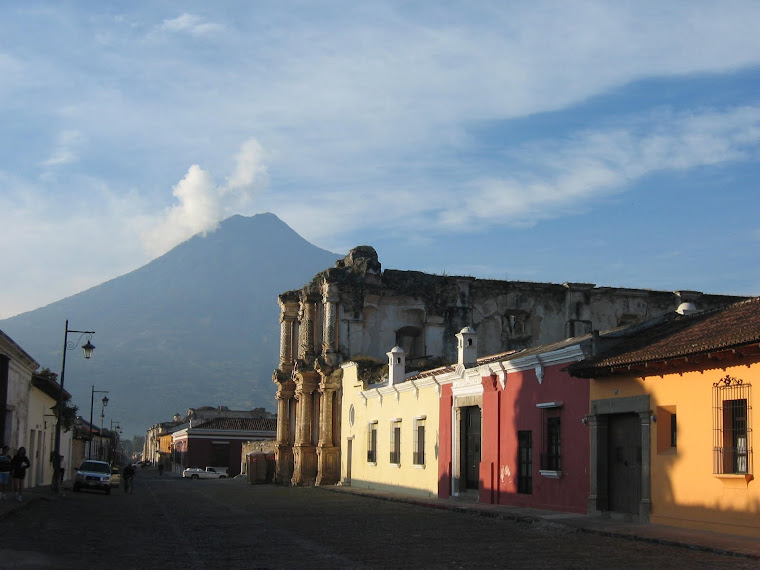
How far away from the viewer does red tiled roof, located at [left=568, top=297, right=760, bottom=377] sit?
50.9 feet

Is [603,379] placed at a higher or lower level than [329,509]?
higher

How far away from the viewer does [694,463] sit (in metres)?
16.5

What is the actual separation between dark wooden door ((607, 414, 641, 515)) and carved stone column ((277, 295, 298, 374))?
2898 centimetres

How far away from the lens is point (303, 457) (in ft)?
140

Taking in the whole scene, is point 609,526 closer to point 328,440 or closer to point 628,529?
point 628,529

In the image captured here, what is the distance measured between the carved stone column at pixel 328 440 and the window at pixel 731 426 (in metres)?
25.1

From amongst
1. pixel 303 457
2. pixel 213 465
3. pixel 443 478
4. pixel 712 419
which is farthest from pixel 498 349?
pixel 213 465

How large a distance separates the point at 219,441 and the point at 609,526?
6251 cm

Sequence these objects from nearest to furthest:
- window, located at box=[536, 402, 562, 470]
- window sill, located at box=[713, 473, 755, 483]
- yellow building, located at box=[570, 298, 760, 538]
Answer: window sill, located at box=[713, 473, 755, 483], yellow building, located at box=[570, 298, 760, 538], window, located at box=[536, 402, 562, 470]

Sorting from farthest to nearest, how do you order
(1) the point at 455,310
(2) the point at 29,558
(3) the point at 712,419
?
(1) the point at 455,310
(3) the point at 712,419
(2) the point at 29,558

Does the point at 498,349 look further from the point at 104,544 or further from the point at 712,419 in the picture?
the point at 104,544

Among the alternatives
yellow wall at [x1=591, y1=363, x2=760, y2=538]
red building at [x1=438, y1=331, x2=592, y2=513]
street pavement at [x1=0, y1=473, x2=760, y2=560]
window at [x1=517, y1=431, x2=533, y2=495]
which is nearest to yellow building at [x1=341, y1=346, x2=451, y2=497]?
red building at [x1=438, y1=331, x2=592, y2=513]

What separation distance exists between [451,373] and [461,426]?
1395 millimetres

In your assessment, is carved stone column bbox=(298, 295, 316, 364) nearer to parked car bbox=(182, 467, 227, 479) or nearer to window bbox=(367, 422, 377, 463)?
window bbox=(367, 422, 377, 463)
